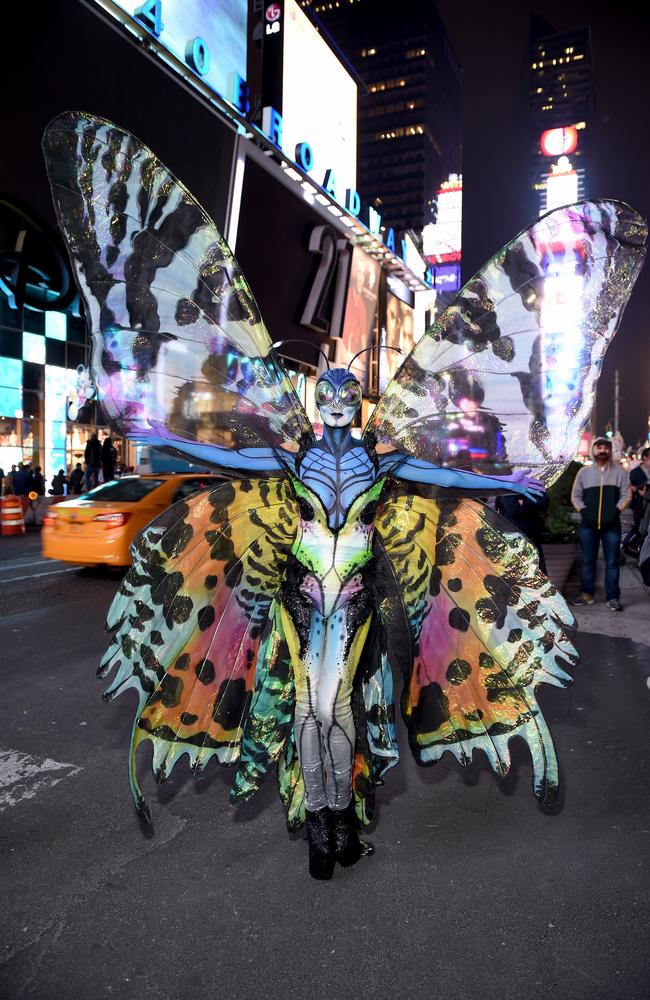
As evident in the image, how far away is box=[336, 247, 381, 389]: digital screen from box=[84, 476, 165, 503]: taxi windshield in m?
25.7

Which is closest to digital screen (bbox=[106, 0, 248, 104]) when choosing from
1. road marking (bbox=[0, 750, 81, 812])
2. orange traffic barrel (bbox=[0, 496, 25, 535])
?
orange traffic barrel (bbox=[0, 496, 25, 535])

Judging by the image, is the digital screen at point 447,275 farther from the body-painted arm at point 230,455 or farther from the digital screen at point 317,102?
the body-painted arm at point 230,455

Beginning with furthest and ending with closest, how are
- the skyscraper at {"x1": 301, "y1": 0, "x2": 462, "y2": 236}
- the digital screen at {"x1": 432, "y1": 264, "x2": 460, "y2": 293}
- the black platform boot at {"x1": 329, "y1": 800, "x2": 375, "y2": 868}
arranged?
the skyscraper at {"x1": 301, "y1": 0, "x2": 462, "y2": 236}
the digital screen at {"x1": 432, "y1": 264, "x2": 460, "y2": 293}
the black platform boot at {"x1": 329, "y1": 800, "x2": 375, "y2": 868}

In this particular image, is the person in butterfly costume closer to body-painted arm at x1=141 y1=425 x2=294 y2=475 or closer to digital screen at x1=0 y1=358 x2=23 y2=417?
body-painted arm at x1=141 y1=425 x2=294 y2=475

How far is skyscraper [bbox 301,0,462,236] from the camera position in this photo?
151500 millimetres

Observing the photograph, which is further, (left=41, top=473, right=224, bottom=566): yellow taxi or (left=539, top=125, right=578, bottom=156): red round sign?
(left=539, top=125, right=578, bottom=156): red round sign

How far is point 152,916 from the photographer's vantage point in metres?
2.66

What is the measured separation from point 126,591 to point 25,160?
1837 cm

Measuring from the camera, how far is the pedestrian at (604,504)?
8.02m

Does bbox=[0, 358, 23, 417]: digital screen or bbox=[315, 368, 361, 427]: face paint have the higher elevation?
bbox=[0, 358, 23, 417]: digital screen

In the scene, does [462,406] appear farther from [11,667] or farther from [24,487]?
[24,487]

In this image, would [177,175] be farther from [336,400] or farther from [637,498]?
[336,400]

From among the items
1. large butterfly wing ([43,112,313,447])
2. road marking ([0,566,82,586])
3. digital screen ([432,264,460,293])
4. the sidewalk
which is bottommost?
road marking ([0,566,82,586])

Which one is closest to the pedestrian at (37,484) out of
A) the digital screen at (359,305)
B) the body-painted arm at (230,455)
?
the body-painted arm at (230,455)
